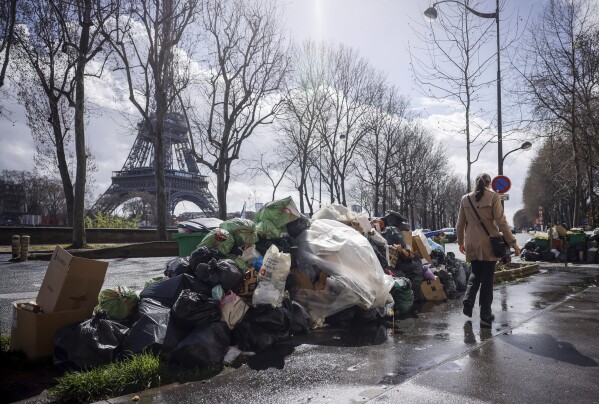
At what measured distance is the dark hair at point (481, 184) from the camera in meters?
5.09

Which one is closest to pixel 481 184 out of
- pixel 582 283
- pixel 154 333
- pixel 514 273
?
pixel 154 333

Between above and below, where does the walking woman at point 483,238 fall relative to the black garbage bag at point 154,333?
above

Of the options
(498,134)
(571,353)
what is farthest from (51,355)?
(498,134)

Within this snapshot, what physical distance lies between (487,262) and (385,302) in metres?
1.24

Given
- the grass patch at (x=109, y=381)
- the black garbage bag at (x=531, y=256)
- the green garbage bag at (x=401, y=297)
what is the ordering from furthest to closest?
the black garbage bag at (x=531, y=256) < the green garbage bag at (x=401, y=297) < the grass patch at (x=109, y=381)

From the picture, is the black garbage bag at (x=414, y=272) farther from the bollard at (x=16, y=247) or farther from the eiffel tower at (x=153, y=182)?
the eiffel tower at (x=153, y=182)

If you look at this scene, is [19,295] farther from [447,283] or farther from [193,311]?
[447,283]

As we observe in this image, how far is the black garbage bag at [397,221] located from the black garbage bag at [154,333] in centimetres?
448

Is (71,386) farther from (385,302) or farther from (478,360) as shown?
(385,302)

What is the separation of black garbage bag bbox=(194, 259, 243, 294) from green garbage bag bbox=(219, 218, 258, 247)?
738 mm

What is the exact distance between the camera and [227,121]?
67.3 feet

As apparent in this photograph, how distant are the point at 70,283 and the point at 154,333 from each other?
0.88m

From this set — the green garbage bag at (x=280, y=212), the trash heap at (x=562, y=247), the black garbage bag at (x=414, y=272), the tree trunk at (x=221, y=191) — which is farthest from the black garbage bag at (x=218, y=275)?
the tree trunk at (x=221, y=191)

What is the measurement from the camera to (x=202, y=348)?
3439 mm
